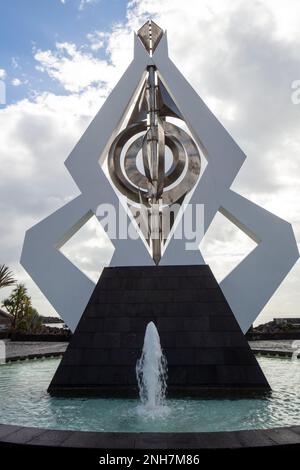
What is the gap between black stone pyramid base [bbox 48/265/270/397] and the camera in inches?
330

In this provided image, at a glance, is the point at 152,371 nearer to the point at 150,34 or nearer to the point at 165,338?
the point at 165,338

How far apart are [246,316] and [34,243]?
19.4 ft

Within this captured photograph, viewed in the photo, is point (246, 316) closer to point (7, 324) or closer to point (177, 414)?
point (177, 414)

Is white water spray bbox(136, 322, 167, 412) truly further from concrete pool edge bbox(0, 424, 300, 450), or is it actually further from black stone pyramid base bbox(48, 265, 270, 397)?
concrete pool edge bbox(0, 424, 300, 450)

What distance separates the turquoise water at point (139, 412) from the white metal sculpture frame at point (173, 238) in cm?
249

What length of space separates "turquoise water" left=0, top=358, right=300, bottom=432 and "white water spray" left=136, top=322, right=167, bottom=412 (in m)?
0.28

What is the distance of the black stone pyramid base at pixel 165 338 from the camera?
8.39 meters

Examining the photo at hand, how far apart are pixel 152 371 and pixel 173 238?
3.59 meters

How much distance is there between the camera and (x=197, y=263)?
10492 mm

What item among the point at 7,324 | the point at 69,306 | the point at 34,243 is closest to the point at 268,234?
the point at 69,306

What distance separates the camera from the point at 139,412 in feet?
22.6

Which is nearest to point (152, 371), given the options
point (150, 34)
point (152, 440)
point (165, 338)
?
point (165, 338)

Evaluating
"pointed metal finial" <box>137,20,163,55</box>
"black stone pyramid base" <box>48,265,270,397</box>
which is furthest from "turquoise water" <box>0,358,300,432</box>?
"pointed metal finial" <box>137,20,163,55</box>

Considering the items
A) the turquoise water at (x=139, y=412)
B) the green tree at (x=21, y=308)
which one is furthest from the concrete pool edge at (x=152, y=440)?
the green tree at (x=21, y=308)
